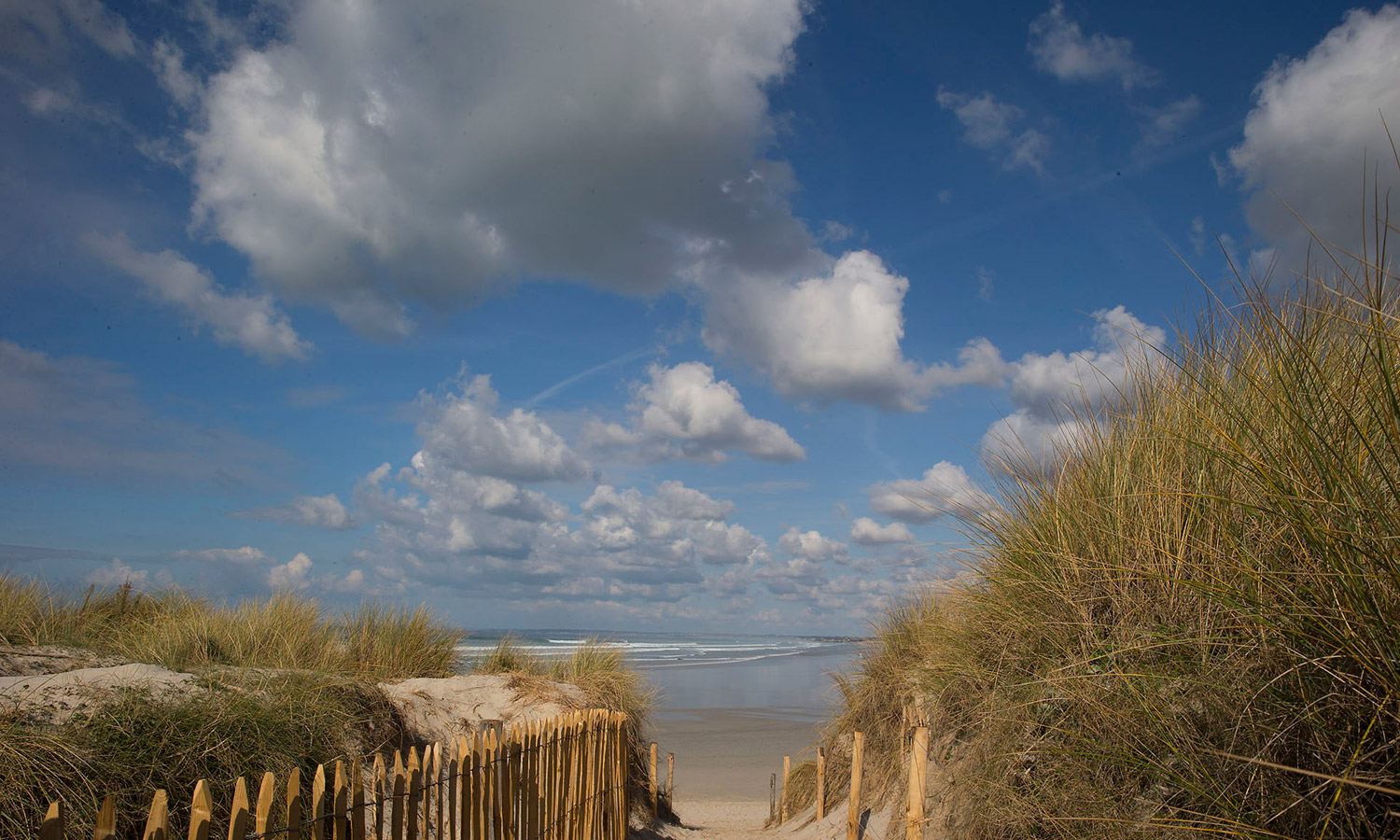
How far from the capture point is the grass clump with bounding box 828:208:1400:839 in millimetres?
A: 2508

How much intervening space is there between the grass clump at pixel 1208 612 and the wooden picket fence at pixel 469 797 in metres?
2.84

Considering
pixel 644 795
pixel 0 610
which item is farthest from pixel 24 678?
pixel 644 795

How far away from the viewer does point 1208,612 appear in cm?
357

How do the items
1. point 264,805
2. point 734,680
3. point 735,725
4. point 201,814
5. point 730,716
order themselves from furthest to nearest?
point 734,680 → point 730,716 → point 735,725 → point 264,805 → point 201,814

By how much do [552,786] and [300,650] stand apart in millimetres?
6121

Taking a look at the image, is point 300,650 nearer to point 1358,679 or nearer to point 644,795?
point 644,795

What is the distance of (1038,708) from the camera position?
482 cm

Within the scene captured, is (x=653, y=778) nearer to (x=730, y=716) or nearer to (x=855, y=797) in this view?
(x=855, y=797)

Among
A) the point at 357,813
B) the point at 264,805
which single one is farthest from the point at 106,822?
the point at 357,813

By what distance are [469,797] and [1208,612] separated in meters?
3.68

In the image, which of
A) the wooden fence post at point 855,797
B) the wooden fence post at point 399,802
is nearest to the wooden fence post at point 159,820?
the wooden fence post at point 399,802

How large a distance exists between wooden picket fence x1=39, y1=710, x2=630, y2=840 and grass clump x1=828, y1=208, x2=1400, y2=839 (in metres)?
2.84

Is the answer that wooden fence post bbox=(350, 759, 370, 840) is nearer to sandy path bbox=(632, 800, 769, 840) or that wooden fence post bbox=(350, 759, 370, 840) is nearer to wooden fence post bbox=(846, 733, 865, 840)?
wooden fence post bbox=(846, 733, 865, 840)

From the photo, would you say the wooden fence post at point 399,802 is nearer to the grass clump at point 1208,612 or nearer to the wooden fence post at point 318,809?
the wooden fence post at point 318,809
